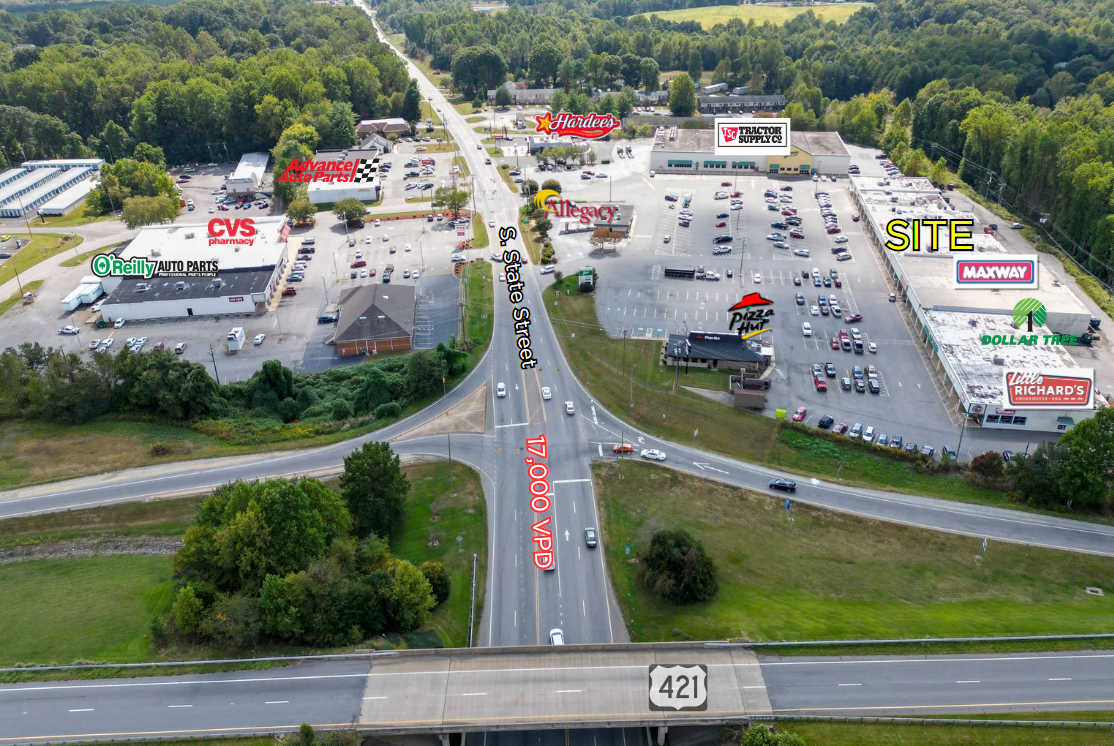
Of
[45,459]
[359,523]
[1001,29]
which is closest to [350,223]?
[45,459]

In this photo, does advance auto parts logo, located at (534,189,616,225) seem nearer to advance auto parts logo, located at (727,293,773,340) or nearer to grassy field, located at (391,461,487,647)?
advance auto parts logo, located at (727,293,773,340)

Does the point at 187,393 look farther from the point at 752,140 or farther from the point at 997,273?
the point at 752,140

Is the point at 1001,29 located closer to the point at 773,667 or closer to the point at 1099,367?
the point at 1099,367

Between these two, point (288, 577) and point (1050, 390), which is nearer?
point (288, 577)

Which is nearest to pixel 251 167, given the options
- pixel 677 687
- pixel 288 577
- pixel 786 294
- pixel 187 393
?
pixel 187 393

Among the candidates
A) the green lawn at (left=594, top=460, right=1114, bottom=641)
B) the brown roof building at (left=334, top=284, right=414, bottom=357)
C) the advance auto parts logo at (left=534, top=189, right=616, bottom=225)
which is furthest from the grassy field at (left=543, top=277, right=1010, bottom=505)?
the advance auto parts logo at (left=534, top=189, right=616, bottom=225)

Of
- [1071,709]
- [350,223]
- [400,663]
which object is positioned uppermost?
[350,223]
